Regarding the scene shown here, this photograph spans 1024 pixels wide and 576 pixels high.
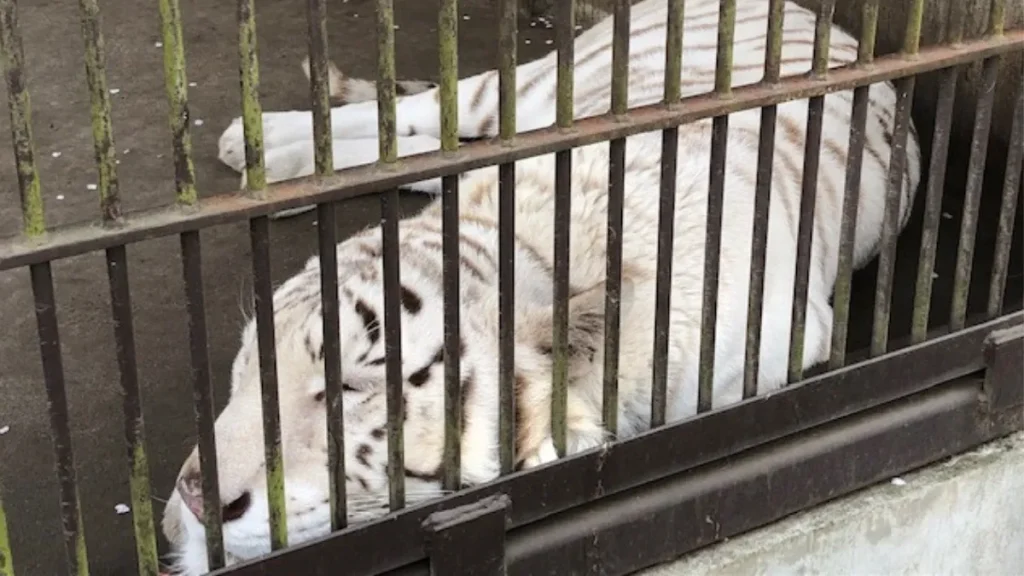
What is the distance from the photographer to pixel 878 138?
88.4 inches

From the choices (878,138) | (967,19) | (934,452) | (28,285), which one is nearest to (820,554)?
(934,452)

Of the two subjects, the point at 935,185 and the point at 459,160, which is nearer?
the point at 459,160

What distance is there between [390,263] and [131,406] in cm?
28

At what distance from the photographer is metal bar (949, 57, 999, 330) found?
1.74 m

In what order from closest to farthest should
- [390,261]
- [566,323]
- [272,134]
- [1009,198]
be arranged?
[390,261] < [566,323] < [1009,198] < [272,134]

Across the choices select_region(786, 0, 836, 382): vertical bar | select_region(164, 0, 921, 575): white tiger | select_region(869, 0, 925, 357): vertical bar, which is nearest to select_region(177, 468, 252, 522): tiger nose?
select_region(164, 0, 921, 575): white tiger

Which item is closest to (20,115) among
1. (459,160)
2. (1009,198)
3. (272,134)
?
(459,160)

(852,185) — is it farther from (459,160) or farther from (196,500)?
(196,500)

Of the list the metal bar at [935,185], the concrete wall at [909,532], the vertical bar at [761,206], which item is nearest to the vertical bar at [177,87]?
the vertical bar at [761,206]

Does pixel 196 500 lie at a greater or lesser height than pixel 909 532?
greater

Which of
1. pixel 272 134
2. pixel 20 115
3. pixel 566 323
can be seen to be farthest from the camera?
pixel 272 134

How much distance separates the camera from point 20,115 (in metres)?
1.12

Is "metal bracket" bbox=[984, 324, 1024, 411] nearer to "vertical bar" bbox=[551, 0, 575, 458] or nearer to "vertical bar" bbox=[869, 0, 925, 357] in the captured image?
"vertical bar" bbox=[869, 0, 925, 357]

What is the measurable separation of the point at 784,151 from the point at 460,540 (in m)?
0.85
